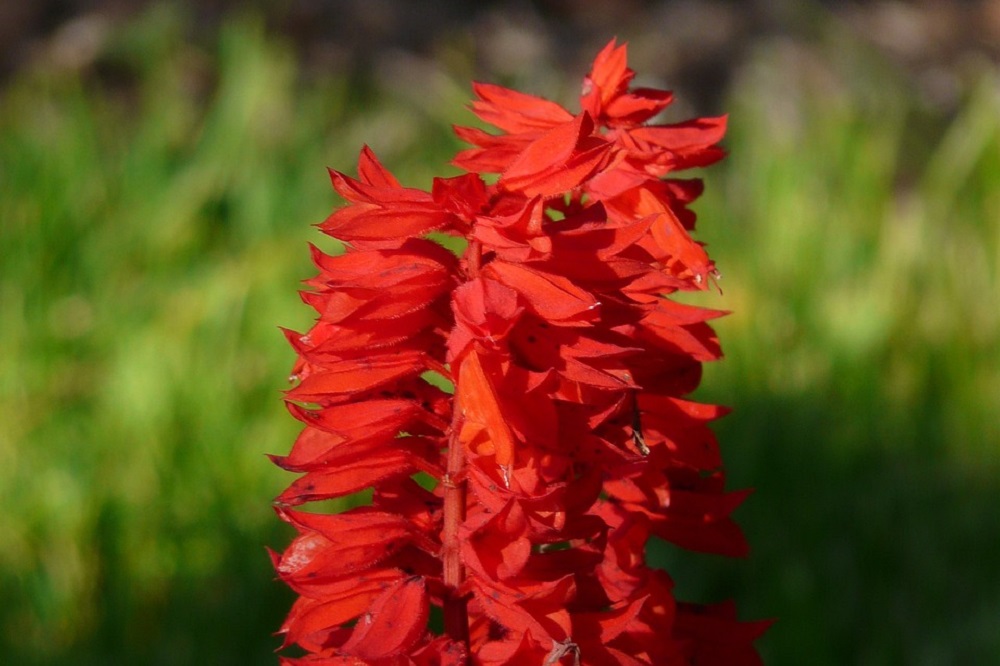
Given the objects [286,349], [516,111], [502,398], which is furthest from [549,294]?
[286,349]

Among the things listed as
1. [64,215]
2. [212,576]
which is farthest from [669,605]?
[64,215]

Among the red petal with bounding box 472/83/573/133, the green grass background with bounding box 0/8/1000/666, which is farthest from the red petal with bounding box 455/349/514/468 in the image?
the green grass background with bounding box 0/8/1000/666

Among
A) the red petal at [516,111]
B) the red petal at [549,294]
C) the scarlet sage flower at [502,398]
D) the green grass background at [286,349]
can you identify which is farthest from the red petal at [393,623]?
the green grass background at [286,349]

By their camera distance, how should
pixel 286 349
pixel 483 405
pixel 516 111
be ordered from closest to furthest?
pixel 483 405 < pixel 516 111 < pixel 286 349

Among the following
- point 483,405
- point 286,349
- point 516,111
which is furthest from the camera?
point 286,349

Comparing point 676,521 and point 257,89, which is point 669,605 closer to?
point 676,521

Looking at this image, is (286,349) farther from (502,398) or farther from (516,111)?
→ (502,398)

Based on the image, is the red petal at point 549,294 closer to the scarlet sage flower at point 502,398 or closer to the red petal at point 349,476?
the scarlet sage flower at point 502,398
